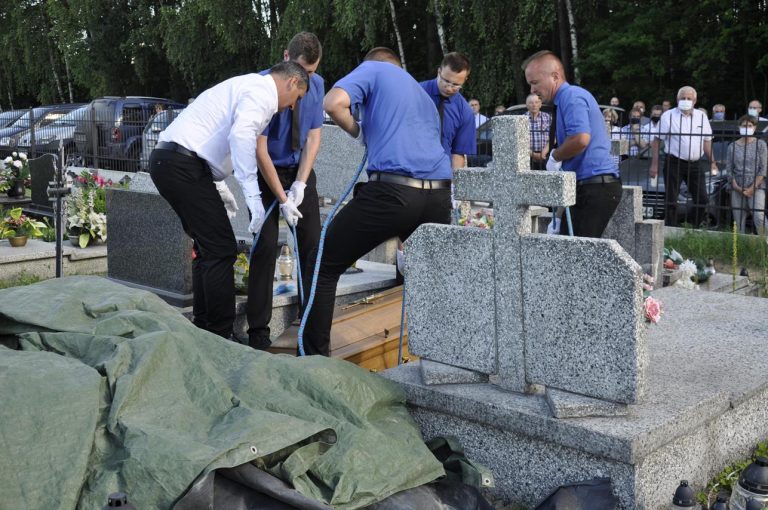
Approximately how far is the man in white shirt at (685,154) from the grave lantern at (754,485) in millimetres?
7444

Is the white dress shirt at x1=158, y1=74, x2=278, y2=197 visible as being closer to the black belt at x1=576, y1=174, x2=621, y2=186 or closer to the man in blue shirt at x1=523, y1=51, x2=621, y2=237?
the man in blue shirt at x1=523, y1=51, x2=621, y2=237

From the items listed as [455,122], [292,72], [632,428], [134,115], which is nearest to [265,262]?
[292,72]

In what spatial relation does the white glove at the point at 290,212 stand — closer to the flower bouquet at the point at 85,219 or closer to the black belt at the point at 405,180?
the black belt at the point at 405,180

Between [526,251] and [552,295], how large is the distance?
0.60 feet

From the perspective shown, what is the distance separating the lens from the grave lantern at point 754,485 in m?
3.04

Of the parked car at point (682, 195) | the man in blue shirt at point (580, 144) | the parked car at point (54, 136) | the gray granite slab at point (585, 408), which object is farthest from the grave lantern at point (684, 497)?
the parked car at point (54, 136)

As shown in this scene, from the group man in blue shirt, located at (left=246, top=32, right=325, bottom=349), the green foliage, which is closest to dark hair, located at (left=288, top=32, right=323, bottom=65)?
man in blue shirt, located at (left=246, top=32, right=325, bottom=349)

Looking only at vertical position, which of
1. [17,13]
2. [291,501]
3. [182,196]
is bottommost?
[291,501]

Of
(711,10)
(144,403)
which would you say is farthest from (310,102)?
(711,10)

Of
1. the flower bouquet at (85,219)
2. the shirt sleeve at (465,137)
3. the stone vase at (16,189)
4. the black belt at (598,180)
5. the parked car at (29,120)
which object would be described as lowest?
the flower bouquet at (85,219)

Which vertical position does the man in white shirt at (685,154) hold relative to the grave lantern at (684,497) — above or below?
above

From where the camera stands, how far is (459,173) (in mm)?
3537

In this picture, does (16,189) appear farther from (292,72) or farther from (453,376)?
(453,376)

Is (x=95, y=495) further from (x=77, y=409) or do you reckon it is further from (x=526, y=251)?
(x=526, y=251)
